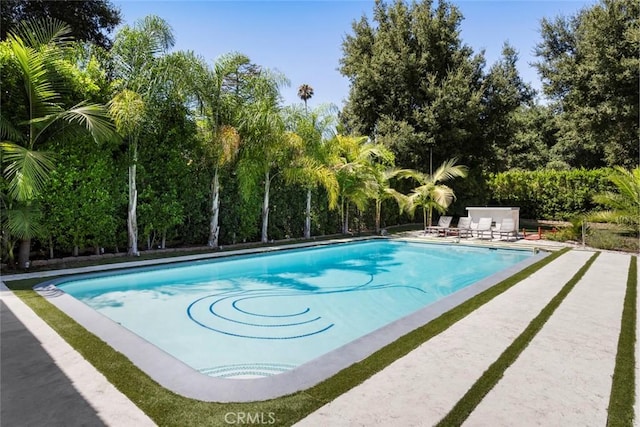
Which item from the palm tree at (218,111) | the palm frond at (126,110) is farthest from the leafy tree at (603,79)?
the palm frond at (126,110)

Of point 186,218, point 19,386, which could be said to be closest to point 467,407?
point 19,386

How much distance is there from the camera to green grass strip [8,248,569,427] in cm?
295

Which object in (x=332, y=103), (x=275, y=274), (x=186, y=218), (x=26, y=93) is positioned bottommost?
(x=275, y=274)

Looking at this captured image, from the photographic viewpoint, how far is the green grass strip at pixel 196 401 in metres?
2.95

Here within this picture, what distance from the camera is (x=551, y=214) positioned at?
22422 millimetres

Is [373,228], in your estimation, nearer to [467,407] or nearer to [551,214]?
[551,214]

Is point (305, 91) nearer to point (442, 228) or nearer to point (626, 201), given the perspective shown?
point (442, 228)

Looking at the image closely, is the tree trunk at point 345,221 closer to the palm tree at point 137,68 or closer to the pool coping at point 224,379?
the palm tree at point 137,68

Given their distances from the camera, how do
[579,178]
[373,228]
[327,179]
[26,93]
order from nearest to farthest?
1. [26,93]
2. [327,179]
3. [373,228]
4. [579,178]

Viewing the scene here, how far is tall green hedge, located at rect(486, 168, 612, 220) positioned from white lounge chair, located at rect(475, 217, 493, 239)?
23.5 ft

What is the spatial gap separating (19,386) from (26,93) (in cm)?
713

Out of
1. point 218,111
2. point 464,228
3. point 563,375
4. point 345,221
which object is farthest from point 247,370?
point 464,228

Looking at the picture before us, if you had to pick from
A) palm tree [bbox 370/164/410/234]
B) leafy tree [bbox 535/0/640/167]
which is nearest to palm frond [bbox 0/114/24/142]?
palm tree [bbox 370/164/410/234]

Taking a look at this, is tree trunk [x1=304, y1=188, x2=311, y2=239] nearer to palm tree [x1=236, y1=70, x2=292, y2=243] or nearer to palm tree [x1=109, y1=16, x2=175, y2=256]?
palm tree [x1=236, y1=70, x2=292, y2=243]
